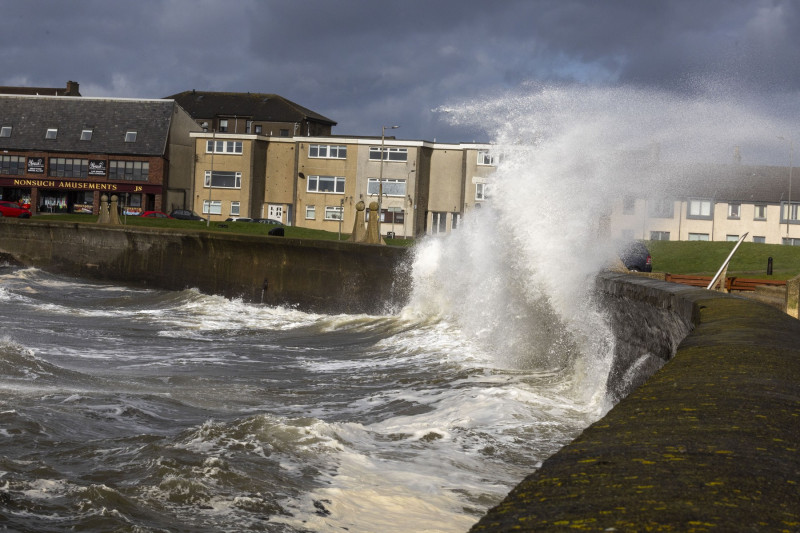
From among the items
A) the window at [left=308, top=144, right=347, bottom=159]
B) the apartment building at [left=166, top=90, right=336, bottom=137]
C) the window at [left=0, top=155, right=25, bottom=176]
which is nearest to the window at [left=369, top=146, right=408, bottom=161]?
the window at [left=308, top=144, right=347, bottom=159]

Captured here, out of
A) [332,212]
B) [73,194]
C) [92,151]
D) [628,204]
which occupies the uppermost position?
[92,151]

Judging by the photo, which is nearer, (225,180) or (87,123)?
(87,123)

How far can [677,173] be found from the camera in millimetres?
14562

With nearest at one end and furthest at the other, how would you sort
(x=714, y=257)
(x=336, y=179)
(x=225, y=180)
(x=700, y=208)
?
1. (x=714, y=257)
2. (x=700, y=208)
3. (x=336, y=179)
4. (x=225, y=180)

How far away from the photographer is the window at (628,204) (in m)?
14.1

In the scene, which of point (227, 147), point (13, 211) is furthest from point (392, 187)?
point (13, 211)

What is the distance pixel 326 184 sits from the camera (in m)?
67.4

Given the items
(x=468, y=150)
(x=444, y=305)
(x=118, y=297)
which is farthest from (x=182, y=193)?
(x=444, y=305)

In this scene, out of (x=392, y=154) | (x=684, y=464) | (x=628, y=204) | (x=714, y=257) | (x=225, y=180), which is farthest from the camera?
(x=225, y=180)

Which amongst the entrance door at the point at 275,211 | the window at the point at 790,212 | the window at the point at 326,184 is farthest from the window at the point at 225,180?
the window at the point at 790,212

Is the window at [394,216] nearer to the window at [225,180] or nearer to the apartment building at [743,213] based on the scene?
the window at [225,180]

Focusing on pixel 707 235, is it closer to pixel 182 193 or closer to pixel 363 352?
pixel 182 193

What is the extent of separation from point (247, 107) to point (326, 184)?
1921 centimetres

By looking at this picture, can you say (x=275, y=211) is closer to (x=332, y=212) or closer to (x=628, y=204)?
(x=332, y=212)
